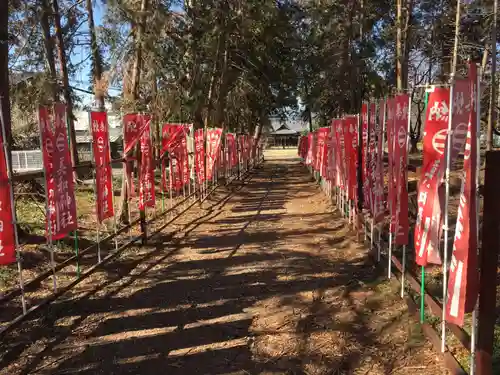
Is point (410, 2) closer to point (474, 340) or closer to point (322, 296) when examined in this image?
point (322, 296)

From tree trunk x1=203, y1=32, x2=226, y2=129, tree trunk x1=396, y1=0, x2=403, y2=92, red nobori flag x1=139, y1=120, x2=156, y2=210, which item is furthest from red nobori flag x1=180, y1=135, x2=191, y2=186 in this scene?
tree trunk x1=396, y1=0, x2=403, y2=92

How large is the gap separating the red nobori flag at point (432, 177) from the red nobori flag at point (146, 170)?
5314 mm

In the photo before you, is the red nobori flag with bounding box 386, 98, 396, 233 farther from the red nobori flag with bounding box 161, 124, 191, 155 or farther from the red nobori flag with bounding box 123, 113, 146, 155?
the red nobori flag with bounding box 161, 124, 191, 155

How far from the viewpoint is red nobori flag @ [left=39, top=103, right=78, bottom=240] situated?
15.9 feet

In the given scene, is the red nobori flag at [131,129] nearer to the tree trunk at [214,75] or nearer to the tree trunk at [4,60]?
the tree trunk at [4,60]

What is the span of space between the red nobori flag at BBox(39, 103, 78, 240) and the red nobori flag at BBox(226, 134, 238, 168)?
1368 cm

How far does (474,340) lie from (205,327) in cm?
258

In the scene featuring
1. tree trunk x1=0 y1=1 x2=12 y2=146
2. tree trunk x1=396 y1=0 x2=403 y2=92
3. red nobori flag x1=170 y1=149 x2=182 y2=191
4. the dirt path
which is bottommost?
the dirt path

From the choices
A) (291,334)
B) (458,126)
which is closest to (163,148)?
(291,334)

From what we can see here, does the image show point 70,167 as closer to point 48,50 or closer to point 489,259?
point 489,259

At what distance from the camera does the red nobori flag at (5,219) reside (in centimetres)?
411

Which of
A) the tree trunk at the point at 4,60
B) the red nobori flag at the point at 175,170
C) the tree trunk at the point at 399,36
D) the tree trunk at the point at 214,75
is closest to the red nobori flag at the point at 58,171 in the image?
the tree trunk at the point at 4,60

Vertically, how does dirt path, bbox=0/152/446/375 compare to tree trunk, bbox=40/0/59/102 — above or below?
below

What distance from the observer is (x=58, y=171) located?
16.7 feet
